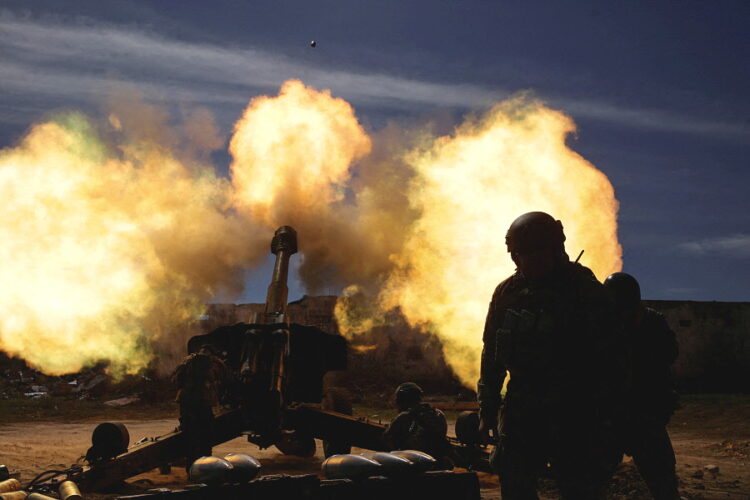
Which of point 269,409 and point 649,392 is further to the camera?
point 269,409

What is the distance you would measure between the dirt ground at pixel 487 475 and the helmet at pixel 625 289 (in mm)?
2348

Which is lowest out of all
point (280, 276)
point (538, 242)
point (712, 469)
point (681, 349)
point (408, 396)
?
point (712, 469)

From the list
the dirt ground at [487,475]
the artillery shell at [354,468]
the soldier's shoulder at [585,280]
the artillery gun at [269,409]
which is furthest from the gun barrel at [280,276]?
the soldier's shoulder at [585,280]

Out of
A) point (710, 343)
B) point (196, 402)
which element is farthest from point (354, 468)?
point (710, 343)

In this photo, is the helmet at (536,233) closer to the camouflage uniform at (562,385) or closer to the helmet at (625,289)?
the camouflage uniform at (562,385)

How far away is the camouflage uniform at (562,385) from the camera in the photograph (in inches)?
133

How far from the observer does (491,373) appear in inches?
145

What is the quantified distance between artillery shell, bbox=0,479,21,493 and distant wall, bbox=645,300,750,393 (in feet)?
62.3

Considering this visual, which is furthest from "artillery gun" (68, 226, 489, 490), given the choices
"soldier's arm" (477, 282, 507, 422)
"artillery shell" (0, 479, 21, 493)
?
"soldier's arm" (477, 282, 507, 422)

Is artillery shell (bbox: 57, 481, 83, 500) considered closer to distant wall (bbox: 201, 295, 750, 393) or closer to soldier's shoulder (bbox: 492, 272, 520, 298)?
soldier's shoulder (bbox: 492, 272, 520, 298)

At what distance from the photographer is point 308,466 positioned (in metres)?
9.08

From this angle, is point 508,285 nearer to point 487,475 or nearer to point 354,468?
point 354,468

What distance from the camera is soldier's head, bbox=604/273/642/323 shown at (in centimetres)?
484

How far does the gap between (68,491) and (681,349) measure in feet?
64.6
